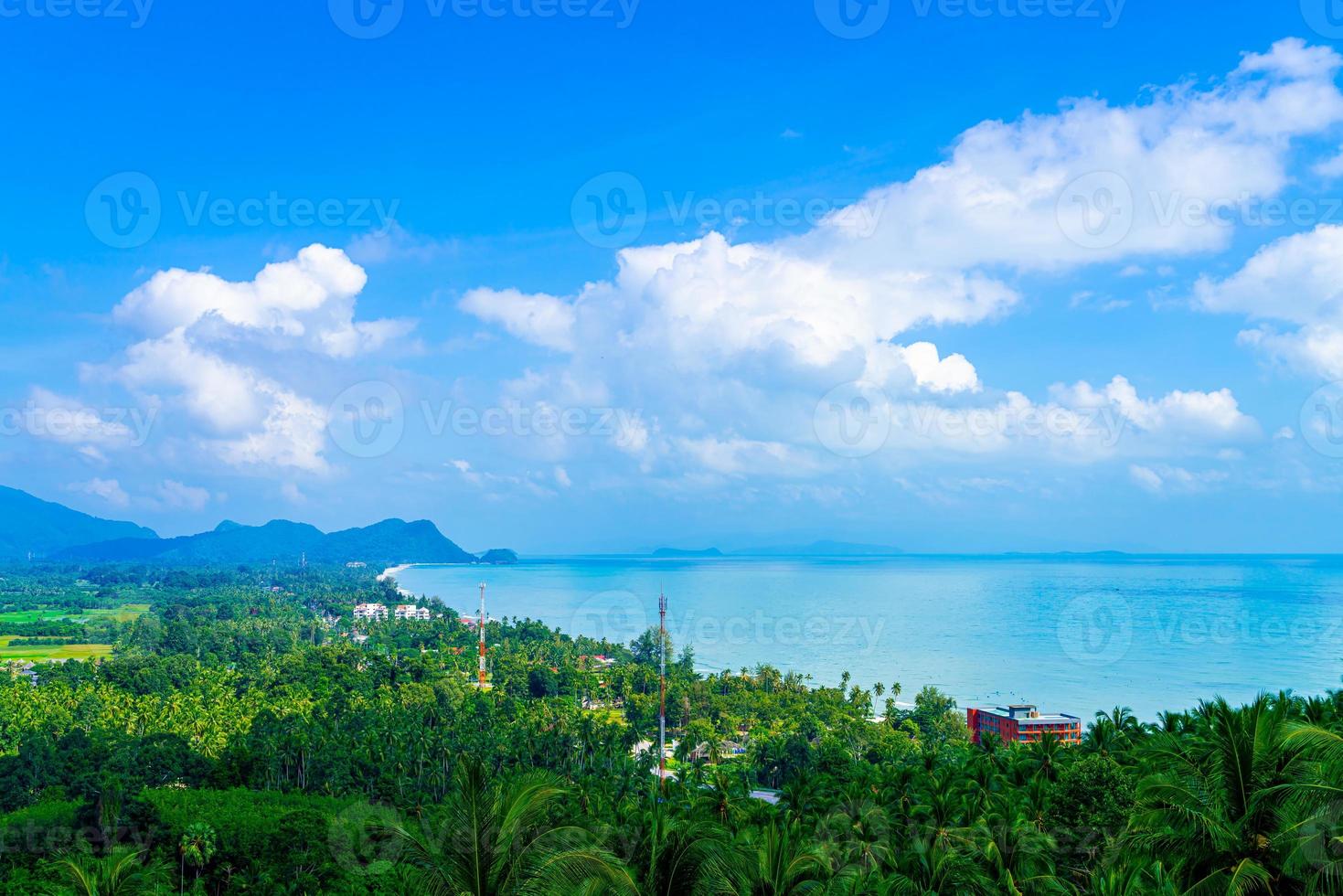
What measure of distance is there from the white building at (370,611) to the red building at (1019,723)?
2869 inches

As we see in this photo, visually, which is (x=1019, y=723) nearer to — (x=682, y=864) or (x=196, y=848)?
(x=196, y=848)

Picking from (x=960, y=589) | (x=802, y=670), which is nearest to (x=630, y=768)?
(x=802, y=670)

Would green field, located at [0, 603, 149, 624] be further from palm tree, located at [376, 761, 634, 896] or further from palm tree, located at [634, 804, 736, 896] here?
palm tree, located at [634, 804, 736, 896]

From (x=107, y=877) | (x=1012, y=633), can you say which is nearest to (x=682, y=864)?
(x=107, y=877)

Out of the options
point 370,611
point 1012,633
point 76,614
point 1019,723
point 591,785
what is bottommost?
point 1012,633

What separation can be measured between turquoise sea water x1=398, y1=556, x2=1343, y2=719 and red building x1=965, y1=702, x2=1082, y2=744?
7329 mm

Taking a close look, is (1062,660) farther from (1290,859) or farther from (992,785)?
(1290,859)

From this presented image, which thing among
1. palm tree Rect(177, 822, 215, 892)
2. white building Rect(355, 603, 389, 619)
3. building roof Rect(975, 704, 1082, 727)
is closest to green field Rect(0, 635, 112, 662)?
white building Rect(355, 603, 389, 619)

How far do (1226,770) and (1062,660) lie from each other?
7835 cm

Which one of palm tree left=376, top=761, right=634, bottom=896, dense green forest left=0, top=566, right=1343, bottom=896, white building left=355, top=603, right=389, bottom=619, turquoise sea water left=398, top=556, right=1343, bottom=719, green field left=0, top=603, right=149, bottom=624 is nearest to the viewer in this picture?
palm tree left=376, top=761, right=634, bottom=896

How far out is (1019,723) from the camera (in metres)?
50.5

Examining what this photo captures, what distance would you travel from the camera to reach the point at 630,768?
33406 mm

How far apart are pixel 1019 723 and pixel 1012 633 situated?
56017 millimetres

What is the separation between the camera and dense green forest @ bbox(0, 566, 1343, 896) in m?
9.60
